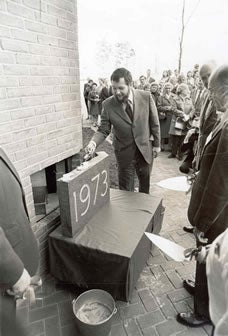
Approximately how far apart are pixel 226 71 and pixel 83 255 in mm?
1788

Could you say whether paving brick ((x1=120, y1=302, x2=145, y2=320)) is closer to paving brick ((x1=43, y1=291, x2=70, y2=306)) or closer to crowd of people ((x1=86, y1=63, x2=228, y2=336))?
crowd of people ((x1=86, y1=63, x2=228, y2=336))

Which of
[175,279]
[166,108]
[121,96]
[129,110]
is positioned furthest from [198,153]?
[166,108]

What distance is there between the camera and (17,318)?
1.50 metres

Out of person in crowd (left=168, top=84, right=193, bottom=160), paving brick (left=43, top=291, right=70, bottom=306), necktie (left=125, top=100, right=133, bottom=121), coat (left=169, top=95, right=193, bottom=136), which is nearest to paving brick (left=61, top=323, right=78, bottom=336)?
paving brick (left=43, top=291, right=70, bottom=306)

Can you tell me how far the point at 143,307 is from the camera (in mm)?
2320

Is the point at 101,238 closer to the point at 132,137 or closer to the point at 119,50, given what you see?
the point at 132,137

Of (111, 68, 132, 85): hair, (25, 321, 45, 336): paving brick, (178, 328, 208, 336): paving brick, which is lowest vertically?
(178, 328, 208, 336): paving brick

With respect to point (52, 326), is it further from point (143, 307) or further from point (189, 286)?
point (189, 286)

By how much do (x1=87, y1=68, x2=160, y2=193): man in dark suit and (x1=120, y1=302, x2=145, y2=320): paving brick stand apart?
162cm

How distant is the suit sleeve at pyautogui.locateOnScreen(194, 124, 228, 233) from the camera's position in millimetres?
1568

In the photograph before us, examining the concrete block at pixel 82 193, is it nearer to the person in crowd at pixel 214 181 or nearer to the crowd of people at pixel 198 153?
the crowd of people at pixel 198 153

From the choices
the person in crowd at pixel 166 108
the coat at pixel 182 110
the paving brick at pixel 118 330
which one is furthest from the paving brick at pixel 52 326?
the person in crowd at pixel 166 108

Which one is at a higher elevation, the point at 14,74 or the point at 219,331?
the point at 14,74

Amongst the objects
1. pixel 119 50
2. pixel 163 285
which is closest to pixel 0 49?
pixel 163 285
